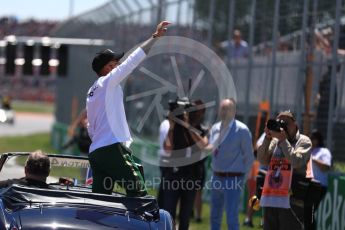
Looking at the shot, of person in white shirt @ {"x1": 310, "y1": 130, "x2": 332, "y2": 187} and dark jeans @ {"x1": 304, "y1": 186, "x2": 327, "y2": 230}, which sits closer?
dark jeans @ {"x1": 304, "y1": 186, "x2": 327, "y2": 230}

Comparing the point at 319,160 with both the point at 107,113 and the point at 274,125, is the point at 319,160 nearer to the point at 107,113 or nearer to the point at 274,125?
the point at 274,125

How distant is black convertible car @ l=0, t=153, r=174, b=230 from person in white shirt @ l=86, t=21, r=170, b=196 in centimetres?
25

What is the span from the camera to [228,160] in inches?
448

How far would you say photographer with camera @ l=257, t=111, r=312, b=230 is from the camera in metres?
9.19

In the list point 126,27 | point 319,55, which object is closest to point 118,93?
point 319,55

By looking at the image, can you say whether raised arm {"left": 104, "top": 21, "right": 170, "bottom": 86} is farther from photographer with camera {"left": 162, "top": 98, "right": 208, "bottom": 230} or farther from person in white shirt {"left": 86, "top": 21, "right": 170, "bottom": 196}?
photographer with camera {"left": 162, "top": 98, "right": 208, "bottom": 230}

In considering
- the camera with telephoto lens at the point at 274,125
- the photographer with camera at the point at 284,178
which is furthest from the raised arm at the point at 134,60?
the photographer with camera at the point at 284,178

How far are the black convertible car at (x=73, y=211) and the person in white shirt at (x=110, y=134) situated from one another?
0.25m

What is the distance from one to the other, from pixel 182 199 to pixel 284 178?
2.43 metres

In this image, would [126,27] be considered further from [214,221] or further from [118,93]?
[118,93]

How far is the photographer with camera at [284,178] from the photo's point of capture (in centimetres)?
919

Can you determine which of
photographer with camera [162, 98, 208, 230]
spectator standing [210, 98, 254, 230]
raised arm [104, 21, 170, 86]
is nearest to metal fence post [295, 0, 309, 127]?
spectator standing [210, 98, 254, 230]

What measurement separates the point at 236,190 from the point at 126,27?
11839mm

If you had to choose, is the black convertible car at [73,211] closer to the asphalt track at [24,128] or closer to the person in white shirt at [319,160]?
the person in white shirt at [319,160]
